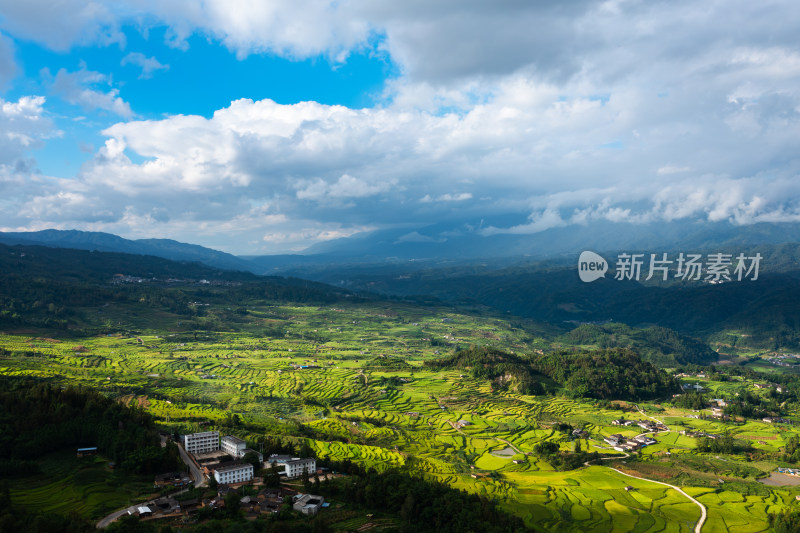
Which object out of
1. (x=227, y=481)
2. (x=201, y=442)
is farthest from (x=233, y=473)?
(x=201, y=442)

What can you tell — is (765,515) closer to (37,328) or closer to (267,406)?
(267,406)

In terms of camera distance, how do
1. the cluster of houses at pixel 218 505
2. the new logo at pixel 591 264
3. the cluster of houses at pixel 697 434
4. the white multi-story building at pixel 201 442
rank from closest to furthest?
the cluster of houses at pixel 218 505 → the white multi-story building at pixel 201 442 → the cluster of houses at pixel 697 434 → the new logo at pixel 591 264

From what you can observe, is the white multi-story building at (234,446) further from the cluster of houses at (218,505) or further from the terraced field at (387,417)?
the cluster of houses at (218,505)

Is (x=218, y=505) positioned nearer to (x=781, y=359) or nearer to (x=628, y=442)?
(x=628, y=442)

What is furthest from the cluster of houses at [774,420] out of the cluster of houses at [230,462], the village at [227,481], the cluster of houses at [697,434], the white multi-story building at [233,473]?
the white multi-story building at [233,473]

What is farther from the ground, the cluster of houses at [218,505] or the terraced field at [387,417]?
the cluster of houses at [218,505]

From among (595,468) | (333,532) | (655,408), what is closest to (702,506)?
(595,468)
